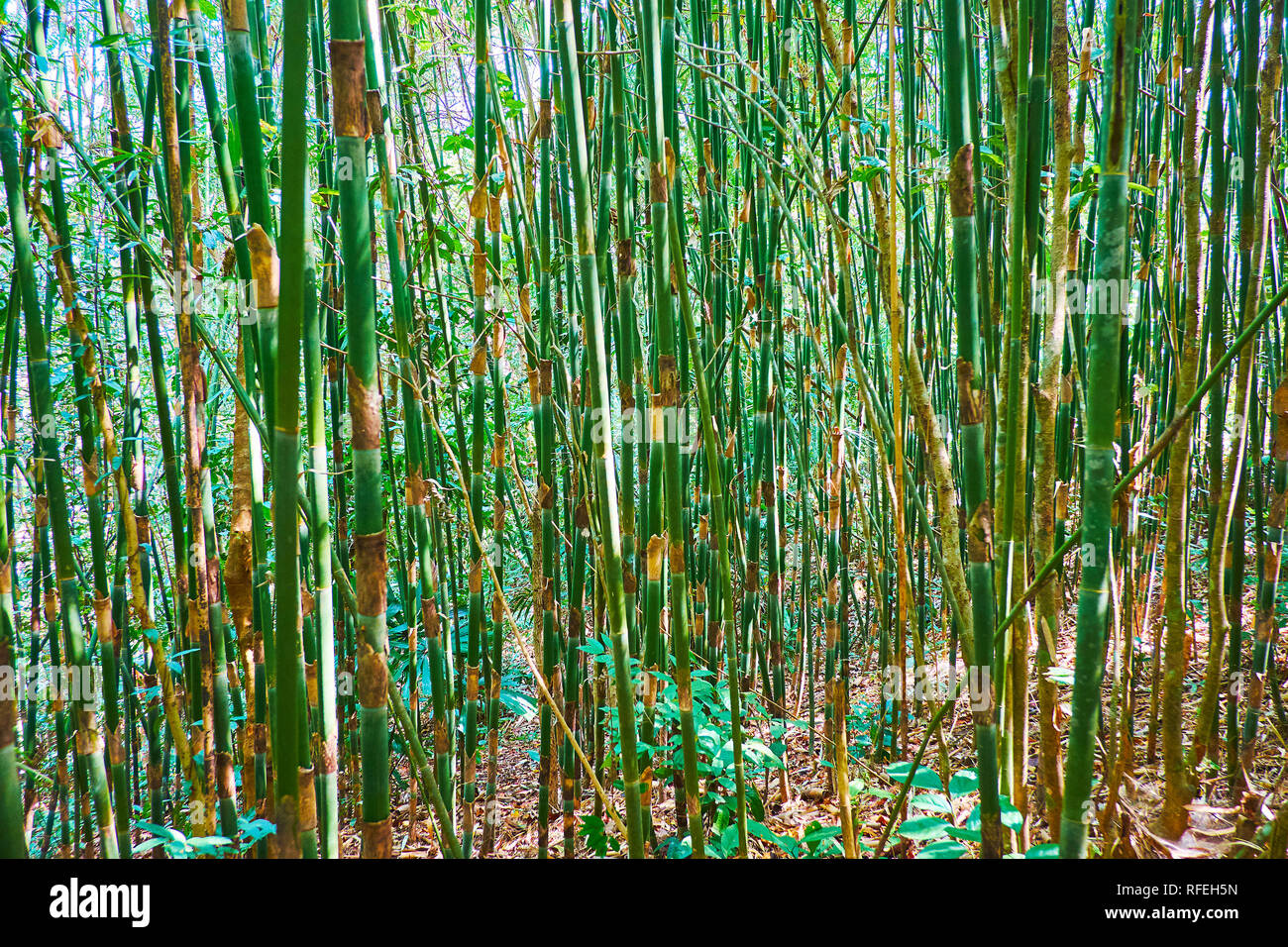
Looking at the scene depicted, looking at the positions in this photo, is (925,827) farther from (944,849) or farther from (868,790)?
(868,790)

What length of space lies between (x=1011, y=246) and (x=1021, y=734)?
574 mm

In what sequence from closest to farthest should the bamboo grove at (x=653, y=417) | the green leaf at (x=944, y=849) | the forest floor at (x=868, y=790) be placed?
the bamboo grove at (x=653, y=417), the green leaf at (x=944, y=849), the forest floor at (x=868, y=790)

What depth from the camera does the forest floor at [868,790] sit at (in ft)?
3.49

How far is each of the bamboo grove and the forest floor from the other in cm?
2

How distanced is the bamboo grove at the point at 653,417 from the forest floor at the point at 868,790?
19 millimetres

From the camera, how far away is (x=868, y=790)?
103 cm

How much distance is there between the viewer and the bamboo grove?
1.88 feet

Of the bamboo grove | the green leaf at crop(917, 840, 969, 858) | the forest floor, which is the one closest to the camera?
the bamboo grove

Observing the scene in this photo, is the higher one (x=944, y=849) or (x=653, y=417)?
(x=653, y=417)

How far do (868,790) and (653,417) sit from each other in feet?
1.96

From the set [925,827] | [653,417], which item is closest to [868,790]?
[925,827]

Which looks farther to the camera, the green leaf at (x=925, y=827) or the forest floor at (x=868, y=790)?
the forest floor at (x=868, y=790)
